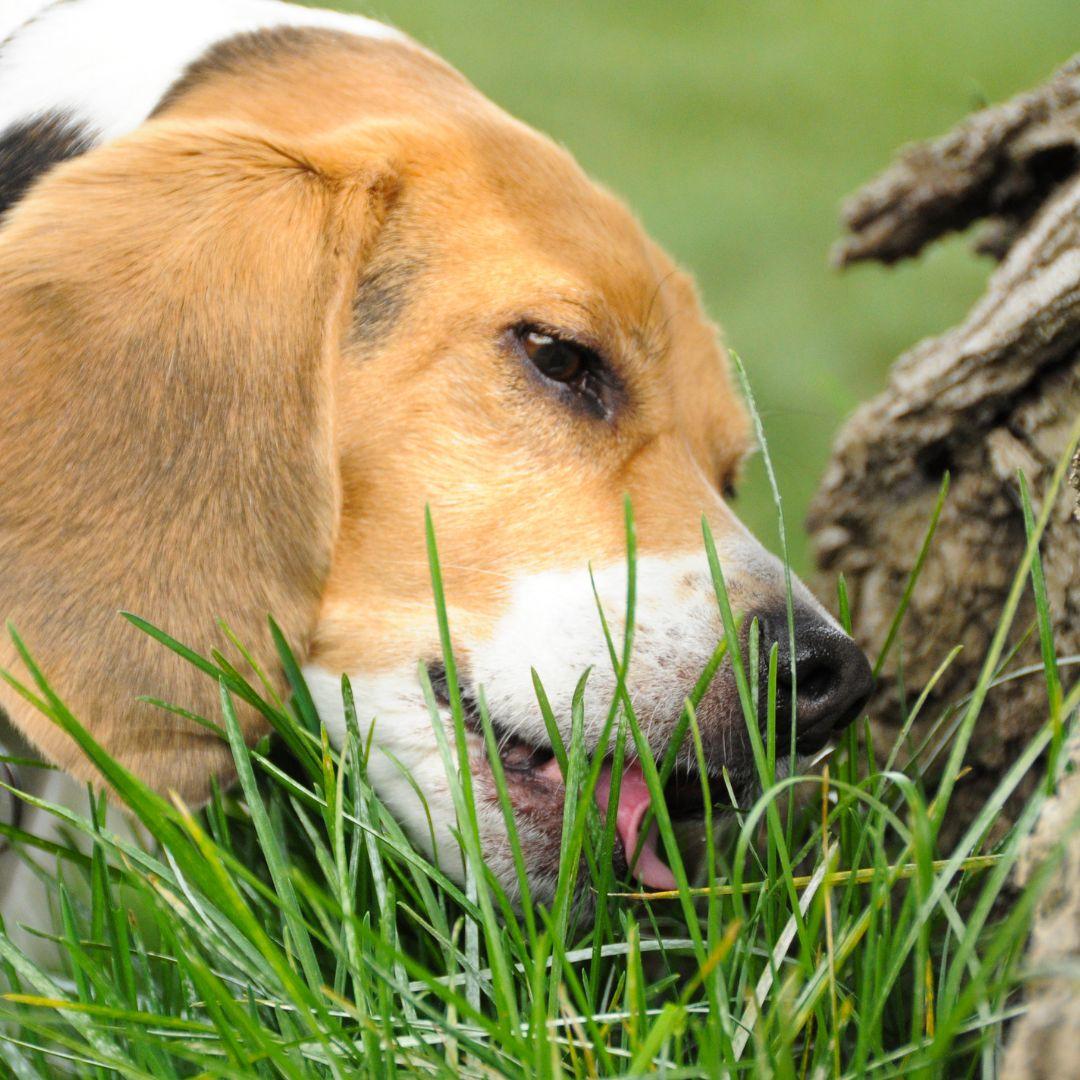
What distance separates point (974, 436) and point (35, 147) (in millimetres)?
1894

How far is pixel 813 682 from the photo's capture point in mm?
2145

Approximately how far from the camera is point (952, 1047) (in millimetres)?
1762

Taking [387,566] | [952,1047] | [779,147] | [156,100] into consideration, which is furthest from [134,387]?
[779,147]

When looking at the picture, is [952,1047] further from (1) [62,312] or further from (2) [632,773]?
(1) [62,312]

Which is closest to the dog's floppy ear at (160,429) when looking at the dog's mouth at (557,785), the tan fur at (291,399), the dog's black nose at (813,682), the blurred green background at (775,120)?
the tan fur at (291,399)

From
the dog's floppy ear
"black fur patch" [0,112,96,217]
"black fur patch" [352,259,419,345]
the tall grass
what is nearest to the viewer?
the tall grass

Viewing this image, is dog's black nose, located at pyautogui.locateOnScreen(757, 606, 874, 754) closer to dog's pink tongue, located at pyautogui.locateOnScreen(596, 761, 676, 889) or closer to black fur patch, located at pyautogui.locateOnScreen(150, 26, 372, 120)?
dog's pink tongue, located at pyautogui.locateOnScreen(596, 761, 676, 889)

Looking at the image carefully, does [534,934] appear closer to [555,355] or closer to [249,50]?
[555,355]

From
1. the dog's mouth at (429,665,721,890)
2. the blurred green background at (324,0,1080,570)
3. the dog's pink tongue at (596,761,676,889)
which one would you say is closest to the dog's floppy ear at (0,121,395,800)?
the dog's mouth at (429,665,721,890)

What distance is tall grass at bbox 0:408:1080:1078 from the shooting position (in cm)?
160

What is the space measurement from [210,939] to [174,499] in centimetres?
70

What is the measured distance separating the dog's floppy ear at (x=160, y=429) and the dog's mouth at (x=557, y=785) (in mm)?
333

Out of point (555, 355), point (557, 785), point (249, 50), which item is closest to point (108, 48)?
point (249, 50)

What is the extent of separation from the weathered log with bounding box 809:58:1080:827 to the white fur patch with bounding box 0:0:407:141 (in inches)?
52.4
